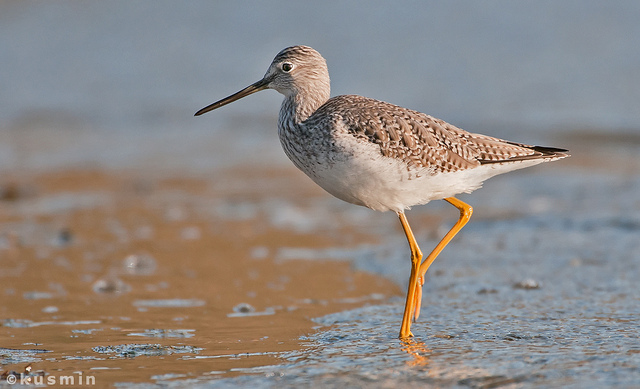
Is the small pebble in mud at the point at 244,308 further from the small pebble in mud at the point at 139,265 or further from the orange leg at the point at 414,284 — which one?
the small pebble in mud at the point at 139,265

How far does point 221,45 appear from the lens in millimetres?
19797

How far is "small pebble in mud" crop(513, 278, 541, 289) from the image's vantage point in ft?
23.5

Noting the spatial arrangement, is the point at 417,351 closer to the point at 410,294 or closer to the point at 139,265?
the point at 410,294

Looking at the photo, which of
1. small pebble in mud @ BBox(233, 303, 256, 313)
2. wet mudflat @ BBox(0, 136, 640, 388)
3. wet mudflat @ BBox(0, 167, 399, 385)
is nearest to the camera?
wet mudflat @ BBox(0, 136, 640, 388)

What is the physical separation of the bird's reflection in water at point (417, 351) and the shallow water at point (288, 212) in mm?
51

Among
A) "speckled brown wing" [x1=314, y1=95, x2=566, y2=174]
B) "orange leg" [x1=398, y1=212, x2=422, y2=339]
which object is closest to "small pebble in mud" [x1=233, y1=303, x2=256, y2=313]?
"orange leg" [x1=398, y1=212, x2=422, y2=339]

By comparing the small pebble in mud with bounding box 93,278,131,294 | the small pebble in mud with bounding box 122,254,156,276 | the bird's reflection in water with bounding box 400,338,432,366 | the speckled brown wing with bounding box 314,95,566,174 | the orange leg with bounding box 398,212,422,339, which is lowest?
the bird's reflection in water with bounding box 400,338,432,366

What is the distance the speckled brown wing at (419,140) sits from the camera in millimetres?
6047

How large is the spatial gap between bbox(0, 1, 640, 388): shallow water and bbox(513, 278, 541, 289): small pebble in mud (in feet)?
0.06

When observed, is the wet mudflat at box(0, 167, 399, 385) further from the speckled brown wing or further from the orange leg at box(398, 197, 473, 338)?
the speckled brown wing

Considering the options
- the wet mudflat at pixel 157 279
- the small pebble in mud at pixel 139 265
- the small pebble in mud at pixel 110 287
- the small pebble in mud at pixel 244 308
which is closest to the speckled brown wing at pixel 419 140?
the wet mudflat at pixel 157 279

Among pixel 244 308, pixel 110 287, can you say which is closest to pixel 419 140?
pixel 244 308

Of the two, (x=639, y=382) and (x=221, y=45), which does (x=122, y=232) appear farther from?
(x=221, y=45)

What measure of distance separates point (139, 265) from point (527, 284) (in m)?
4.00
